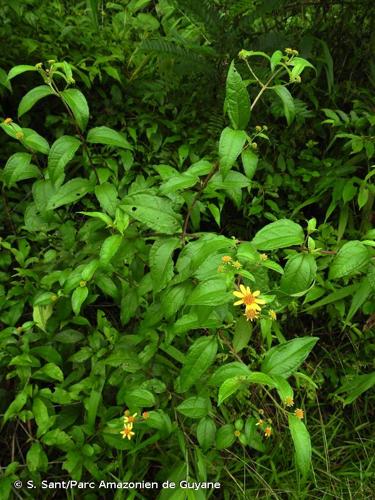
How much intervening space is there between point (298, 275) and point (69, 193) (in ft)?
2.08

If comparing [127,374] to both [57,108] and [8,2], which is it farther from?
[8,2]

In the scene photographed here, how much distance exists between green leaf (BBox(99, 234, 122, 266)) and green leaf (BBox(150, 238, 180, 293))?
86 mm

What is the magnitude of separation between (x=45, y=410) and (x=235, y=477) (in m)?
0.70

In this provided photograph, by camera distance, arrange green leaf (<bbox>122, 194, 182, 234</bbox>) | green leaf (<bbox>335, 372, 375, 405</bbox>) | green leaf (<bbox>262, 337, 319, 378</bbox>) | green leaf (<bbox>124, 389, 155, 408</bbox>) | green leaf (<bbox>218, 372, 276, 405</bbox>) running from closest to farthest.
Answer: green leaf (<bbox>218, 372, 276, 405</bbox>)
green leaf (<bbox>262, 337, 319, 378</bbox>)
green leaf (<bbox>122, 194, 182, 234</bbox>)
green leaf (<bbox>124, 389, 155, 408</bbox>)
green leaf (<bbox>335, 372, 375, 405</bbox>)

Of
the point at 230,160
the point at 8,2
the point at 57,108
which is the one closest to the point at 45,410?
the point at 230,160

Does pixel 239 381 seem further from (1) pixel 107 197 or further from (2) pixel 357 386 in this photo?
(2) pixel 357 386

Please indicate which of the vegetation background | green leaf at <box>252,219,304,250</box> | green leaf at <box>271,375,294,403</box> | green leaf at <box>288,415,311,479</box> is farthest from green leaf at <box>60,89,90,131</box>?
green leaf at <box>288,415,311,479</box>

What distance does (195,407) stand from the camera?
1197 mm

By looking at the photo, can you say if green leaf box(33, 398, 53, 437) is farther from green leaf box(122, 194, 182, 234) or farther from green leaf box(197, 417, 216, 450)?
green leaf box(122, 194, 182, 234)

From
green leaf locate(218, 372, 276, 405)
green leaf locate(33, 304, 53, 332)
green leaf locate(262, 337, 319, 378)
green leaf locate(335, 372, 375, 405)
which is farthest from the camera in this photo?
green leaf locate(335, 372, 375, 405)

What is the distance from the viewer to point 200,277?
0.97 metres

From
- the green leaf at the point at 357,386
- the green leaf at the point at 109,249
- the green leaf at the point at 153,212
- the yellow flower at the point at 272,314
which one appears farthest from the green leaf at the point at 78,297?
the green leaf at the point at 357,386

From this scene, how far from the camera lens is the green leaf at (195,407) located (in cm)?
119

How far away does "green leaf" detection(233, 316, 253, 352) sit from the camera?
104 cm
